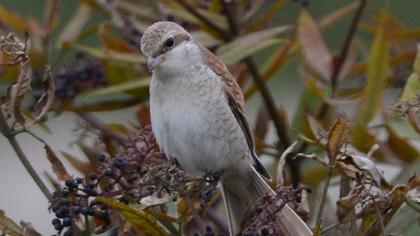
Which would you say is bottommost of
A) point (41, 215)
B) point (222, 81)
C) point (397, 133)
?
point (41, 215)

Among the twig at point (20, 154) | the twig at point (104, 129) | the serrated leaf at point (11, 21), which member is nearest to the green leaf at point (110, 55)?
the twig at point (104, 129)

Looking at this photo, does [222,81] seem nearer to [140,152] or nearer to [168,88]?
[168,88]

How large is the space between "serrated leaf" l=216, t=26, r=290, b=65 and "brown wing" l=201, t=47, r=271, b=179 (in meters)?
0.10

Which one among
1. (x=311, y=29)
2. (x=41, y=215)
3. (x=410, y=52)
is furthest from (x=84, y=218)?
(x=41, y=215)

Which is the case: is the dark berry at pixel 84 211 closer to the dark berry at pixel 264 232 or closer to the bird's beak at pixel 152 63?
the dark berry at pixel 264 232

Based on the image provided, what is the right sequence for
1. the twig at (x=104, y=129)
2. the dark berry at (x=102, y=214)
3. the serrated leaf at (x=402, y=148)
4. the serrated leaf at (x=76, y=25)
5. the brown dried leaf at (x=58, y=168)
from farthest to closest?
1. the serrated leaf at (x=76, y=25)
2. the serrated leaf at (x=402, y=148)
3. the twig at (x=104, y=129)
4. the brown dried leaf at (x=58, y=168)
5. the dark berry at (x=102, y=214)

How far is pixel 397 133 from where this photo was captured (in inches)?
124

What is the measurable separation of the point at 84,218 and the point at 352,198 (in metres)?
0.62

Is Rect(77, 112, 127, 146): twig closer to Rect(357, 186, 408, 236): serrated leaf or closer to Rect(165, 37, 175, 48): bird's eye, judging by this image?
Rect(165, 37, 175, 48): bird's eye

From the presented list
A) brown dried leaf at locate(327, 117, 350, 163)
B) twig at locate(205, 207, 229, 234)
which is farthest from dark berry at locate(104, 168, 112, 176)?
twig at locate(205, 207, 229, 234)

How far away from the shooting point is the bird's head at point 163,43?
3285 mm

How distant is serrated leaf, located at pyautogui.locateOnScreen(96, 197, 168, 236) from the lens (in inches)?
97.7

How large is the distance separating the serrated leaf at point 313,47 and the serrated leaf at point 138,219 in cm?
107

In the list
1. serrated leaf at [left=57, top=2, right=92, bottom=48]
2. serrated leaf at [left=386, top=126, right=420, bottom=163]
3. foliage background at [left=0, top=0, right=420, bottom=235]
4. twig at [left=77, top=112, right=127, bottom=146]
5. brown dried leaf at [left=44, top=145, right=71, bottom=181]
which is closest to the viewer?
brown dried leaf at [left=44, top=145, right=71, bottom=181]
